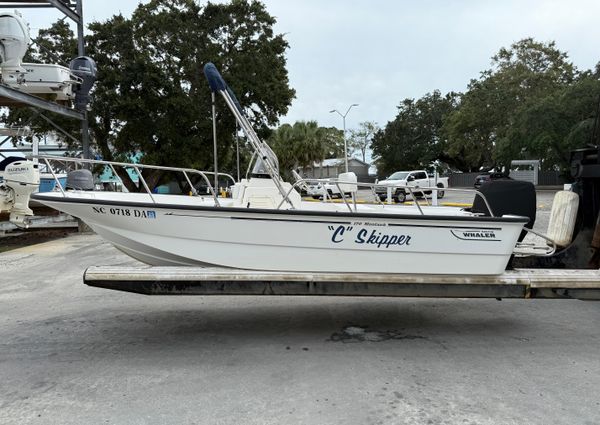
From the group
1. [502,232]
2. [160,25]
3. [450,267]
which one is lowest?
[450,267]

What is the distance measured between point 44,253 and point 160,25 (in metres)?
15.3

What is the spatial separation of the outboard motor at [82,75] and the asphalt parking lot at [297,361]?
8.96 metres

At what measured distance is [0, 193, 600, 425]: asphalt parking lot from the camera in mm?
3158

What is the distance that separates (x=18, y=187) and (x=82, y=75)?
4.61 m

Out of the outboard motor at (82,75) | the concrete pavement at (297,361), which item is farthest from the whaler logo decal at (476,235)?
the outboard motor at (82,75)

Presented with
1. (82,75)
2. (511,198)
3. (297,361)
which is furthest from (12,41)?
(511,198)

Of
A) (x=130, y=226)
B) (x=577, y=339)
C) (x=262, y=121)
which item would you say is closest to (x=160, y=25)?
(x=262, y=121)

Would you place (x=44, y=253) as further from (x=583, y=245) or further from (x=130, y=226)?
(x=583, y=245)

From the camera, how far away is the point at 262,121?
2428 centimetres

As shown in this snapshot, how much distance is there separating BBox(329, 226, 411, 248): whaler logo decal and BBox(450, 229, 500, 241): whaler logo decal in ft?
1.36

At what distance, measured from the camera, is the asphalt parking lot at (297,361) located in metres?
3.16

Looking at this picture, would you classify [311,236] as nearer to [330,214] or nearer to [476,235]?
[330,214]

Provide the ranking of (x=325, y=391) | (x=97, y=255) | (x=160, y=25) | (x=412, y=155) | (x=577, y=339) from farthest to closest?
1. (x=412, y=155)
2. (x=160, y=25)
3. (x=97, y=255)
4. (x=577, y=339)
5. (x=325, y=391)

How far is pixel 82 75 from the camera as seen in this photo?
13.4 m
